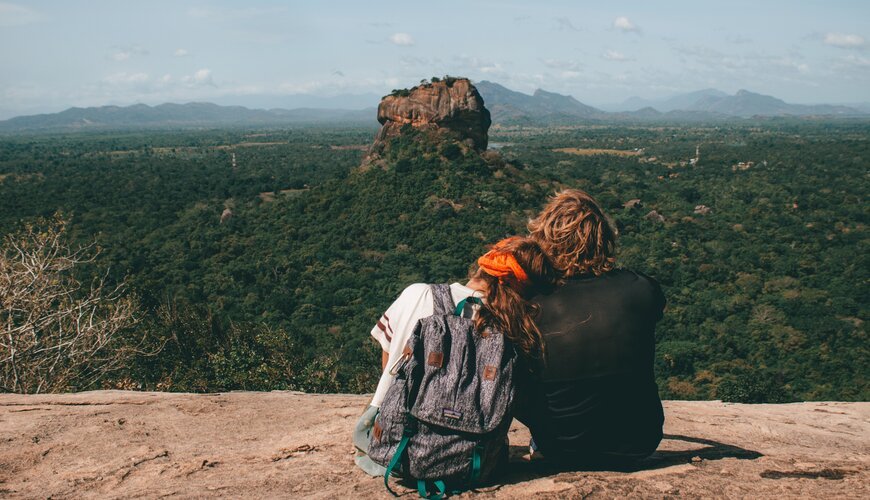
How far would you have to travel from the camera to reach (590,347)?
125 inches

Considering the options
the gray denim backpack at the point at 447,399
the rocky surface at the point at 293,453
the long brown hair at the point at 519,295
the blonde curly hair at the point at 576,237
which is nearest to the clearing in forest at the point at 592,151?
the rocky surface at the point at 293,453

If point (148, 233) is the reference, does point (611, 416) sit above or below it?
above

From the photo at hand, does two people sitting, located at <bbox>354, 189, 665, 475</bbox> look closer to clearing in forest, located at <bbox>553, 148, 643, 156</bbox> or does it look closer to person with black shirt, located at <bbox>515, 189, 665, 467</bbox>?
person with black shirt, located at <bbox>515, 189, 665, 467</bbox>

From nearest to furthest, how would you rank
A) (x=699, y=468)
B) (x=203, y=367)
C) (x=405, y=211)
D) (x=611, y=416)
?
(x=611, y=416) → (x=699, y=468) → (x=203, y=367) → (x=405, y=211)

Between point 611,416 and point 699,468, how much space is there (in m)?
0.83

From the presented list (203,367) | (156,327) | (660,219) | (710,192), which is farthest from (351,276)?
(710,192)

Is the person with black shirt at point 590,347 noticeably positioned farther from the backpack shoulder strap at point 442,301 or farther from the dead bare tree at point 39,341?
the dead bare tree at point 39,341

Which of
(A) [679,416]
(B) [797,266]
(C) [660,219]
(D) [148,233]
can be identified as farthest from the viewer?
(C) [660,219]

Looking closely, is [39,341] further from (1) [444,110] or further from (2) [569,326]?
(1) [444,110]

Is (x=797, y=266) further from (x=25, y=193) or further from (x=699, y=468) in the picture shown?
(x=25, y=193)

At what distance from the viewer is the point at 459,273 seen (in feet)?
83.7

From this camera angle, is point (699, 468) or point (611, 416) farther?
point (699, 468)

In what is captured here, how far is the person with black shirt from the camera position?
3.16 m

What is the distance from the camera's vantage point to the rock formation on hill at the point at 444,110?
33438 mm
